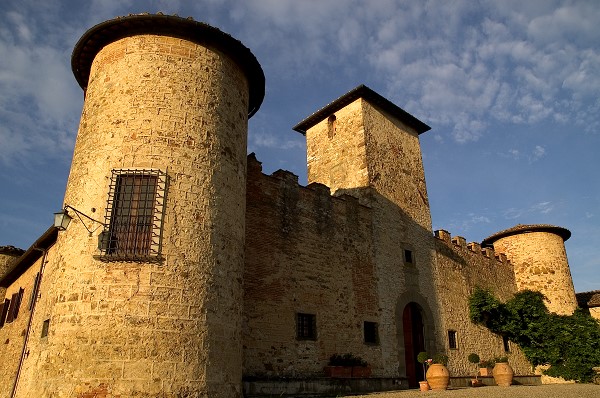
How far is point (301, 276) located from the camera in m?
12.5

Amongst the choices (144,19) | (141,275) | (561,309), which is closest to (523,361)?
(561,309)

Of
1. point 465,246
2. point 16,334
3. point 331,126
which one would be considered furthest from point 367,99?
point 16,334

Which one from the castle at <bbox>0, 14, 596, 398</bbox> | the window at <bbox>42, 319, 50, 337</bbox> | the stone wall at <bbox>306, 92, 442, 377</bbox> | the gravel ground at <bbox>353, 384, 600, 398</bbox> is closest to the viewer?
the castle at <bbox>0, 14, 596, 398</bbox>

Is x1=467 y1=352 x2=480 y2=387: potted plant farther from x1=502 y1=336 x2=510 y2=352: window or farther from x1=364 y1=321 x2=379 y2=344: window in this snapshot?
x1=364 y1=321 x2=379 y2=344: window

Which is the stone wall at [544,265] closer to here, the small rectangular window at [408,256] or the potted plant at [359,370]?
the small rectangular window at [408,256]

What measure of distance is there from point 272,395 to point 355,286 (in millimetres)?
5088

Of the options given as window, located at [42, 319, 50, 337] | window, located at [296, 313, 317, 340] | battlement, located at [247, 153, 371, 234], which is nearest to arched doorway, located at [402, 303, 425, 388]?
battlement, located at [247, 153, 371, 234]

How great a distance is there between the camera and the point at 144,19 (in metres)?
9.87

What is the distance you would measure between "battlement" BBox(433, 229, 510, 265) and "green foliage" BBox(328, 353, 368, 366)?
7584 mm

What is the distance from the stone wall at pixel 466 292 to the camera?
17.6 metres

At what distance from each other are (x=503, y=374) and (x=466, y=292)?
3.74 meters

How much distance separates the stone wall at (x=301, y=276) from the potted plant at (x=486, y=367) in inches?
239

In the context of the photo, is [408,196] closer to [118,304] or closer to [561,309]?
[561,309]

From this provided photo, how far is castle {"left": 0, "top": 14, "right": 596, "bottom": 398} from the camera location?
800cm
